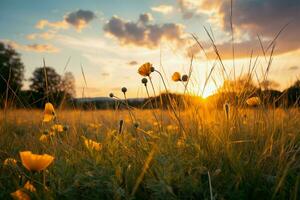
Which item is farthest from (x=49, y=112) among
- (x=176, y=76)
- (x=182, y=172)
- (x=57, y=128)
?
(x=182, y=172)

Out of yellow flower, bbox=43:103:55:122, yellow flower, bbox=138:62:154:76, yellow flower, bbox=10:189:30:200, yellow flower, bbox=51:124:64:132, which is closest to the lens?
yellow flower, bbox=10:189:30:200

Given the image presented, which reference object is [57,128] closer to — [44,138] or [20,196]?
[44,138]

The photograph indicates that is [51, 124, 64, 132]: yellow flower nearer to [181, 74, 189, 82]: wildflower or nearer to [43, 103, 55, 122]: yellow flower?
[43, 103, 55, 122]: yellow flower

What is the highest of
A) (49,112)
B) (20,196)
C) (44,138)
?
(49,112)

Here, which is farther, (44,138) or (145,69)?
(44,138)

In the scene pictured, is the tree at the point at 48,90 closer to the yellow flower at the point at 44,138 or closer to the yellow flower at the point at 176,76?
the yellow flower at the point at 44,138

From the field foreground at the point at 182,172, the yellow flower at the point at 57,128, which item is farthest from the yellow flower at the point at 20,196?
the yellow flower at the point at 57,128

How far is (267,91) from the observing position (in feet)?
9.82

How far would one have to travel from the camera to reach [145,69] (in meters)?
2.20

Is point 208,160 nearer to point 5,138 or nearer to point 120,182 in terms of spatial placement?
point 120,182

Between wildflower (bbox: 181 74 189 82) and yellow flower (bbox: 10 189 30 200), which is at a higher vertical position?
wildflower (bbox: 181 74 189 82)

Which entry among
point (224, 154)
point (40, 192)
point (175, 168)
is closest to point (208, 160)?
point (224, 154)

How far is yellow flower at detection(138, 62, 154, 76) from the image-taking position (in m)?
2.20

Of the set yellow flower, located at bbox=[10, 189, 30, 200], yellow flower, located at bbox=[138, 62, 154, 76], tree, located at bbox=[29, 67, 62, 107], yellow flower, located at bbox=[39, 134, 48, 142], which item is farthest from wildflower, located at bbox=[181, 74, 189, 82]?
yellow flower, located at bbox=[10, 189, 30, 200]
